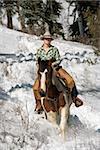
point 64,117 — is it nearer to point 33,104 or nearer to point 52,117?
point 52,117

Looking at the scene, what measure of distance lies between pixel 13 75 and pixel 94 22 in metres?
4.33

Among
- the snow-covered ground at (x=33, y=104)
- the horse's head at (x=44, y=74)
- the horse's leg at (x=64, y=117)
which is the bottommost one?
the snow-covered ground at (x=33, y=104)

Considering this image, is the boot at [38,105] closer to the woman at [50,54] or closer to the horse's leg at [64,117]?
the woman at [50,54]

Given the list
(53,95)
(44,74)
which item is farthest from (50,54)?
(53,95)

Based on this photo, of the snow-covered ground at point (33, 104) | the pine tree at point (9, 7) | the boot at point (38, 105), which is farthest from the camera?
the pine tree at point (9, 7)

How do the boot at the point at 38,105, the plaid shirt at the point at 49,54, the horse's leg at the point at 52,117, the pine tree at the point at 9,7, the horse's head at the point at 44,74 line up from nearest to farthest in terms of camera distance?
the horse's head at the point at 44,74, the plaid shirt at the point at 49,54, the horse's leg at the point at 52,117, the boot at the point at 38,105, the pine tree at the point at 9,7

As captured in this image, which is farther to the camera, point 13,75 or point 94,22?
point 94,22

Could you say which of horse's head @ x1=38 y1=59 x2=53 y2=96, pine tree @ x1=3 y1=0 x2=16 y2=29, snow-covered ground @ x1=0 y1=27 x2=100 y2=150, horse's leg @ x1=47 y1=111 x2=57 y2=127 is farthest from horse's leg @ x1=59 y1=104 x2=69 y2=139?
pine tree @ x1=3 y1=0 x2=16 y2=29

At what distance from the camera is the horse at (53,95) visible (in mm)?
10375

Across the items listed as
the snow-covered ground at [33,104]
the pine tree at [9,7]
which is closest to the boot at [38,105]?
the snow-covered ground at [33,104]

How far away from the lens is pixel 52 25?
Answer: 96.2ft

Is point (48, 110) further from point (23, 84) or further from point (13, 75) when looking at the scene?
point (13, 75)

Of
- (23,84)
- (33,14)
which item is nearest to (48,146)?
(23,84)

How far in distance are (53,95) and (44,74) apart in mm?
475
